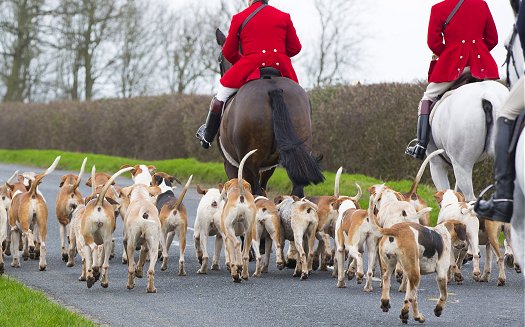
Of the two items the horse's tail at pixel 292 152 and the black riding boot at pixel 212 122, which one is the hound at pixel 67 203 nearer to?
the black riding boot at pixel 212 122

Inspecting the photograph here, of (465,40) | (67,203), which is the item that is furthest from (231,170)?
(465,40)

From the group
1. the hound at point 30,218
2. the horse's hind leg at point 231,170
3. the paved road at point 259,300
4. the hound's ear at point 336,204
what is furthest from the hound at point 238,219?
the hound at point 30,218

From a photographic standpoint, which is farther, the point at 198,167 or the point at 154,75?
the point at 154,75

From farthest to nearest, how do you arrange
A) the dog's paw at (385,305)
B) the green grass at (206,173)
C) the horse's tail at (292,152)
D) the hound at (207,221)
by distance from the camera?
the green grass at (206,173) → the horse's tail at (292,152) → the hound at (207,221) → the dog's paw at (385,305)

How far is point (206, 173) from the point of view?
2206 centimetres

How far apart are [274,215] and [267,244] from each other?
414 millimetres

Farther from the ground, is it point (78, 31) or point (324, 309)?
point (78, 31)

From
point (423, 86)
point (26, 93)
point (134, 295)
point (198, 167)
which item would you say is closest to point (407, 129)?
point (423, 86)

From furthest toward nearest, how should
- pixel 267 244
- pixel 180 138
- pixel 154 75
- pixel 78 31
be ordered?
pixel 154 75
pixel 78 31
pixel 180 138
pixel 267 244

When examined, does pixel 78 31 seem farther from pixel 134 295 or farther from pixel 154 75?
pixel 134 295

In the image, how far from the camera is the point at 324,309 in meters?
8.06

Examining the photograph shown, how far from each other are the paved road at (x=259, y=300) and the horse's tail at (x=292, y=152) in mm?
923

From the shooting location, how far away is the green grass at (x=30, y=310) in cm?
725

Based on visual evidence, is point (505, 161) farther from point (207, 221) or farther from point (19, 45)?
point (19, 45)
